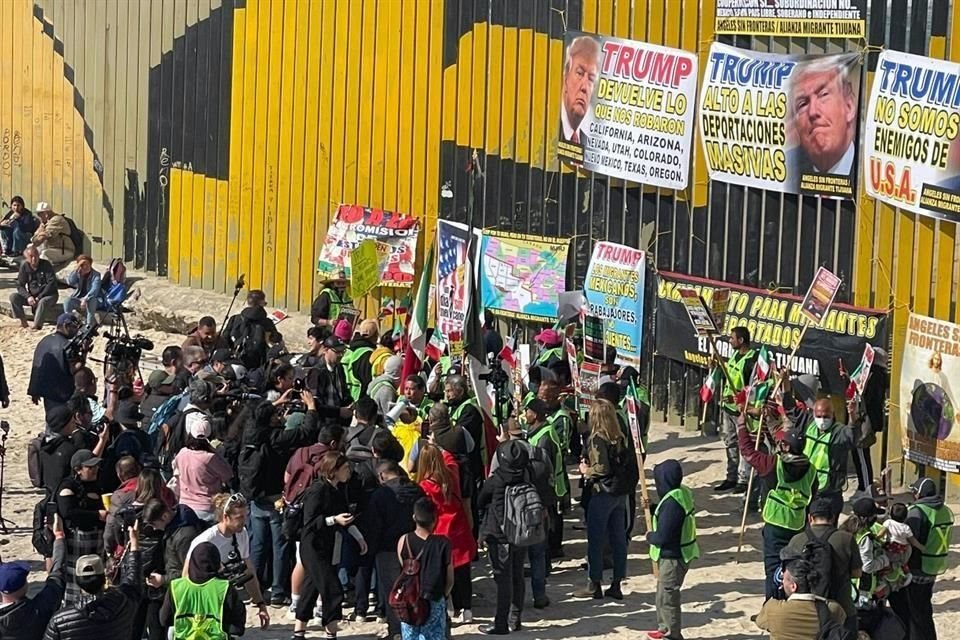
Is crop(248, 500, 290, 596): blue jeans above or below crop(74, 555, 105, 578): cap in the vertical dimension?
below

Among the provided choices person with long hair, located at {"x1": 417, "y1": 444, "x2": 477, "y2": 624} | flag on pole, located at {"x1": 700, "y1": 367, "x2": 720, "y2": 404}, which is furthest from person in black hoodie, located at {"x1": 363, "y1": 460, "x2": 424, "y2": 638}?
flag on pole, located at {"x1": 700, "y1": 367, "x2": 720, "y2": 404}

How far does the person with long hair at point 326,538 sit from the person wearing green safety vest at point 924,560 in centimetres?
386

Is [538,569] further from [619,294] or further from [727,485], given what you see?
[619,294]

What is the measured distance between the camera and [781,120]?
19750mm

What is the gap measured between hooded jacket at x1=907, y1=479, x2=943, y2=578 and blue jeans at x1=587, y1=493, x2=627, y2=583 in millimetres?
2746

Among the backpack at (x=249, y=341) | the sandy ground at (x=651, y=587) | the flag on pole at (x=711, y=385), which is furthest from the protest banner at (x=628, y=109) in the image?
the backpack at (x=249, y=341)

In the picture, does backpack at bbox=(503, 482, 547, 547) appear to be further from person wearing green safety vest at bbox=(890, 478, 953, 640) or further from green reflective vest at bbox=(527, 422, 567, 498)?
person wearing green safety vest at bbox=(890, 478, 953, 640)

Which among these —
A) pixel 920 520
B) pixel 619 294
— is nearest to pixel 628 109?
pixel 619 294

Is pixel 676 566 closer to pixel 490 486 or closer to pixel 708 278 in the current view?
pixel 490 486

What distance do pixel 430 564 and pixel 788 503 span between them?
297cm

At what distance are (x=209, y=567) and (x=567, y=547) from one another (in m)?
5.83

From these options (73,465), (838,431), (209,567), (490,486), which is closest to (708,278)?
(838,431)

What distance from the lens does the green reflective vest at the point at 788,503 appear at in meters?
15.2

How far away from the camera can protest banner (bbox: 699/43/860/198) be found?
1909 centimetres
